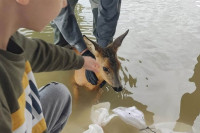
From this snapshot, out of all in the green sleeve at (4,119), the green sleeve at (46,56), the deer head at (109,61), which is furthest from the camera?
the deer head at (109,61)

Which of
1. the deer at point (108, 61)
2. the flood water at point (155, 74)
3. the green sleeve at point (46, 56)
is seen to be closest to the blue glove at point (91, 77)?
the deer at point (108, 61)

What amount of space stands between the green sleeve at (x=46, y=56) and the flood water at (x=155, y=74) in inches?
23.1

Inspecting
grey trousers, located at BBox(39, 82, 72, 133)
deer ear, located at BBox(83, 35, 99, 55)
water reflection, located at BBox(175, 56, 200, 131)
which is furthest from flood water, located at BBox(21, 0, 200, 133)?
grey trousers, located at BBox(39, 82, 72, 133)

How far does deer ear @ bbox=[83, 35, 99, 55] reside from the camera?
167 cm

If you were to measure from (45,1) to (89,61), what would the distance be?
21.3 inches

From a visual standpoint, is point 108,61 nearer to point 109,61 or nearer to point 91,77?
point 109,61

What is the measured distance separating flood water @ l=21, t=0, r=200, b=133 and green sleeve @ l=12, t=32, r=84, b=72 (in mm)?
587

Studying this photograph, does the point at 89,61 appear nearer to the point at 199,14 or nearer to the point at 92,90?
the point at 92,90

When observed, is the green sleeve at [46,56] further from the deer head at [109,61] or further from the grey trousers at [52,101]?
the deer head at [109,61]

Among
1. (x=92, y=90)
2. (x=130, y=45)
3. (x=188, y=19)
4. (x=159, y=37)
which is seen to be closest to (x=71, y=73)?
(x=92, y=90)

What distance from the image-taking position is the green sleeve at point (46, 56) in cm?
102

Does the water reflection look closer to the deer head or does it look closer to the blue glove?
the deer head

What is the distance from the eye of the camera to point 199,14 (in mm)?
3367

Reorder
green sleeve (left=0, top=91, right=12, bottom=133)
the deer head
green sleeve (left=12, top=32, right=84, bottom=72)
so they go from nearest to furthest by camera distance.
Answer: green sleeve (left=0, top=91, right=12, bottom=133) < green sleeve (left=12, top=32, right=84, bottom=72) < the deer head
